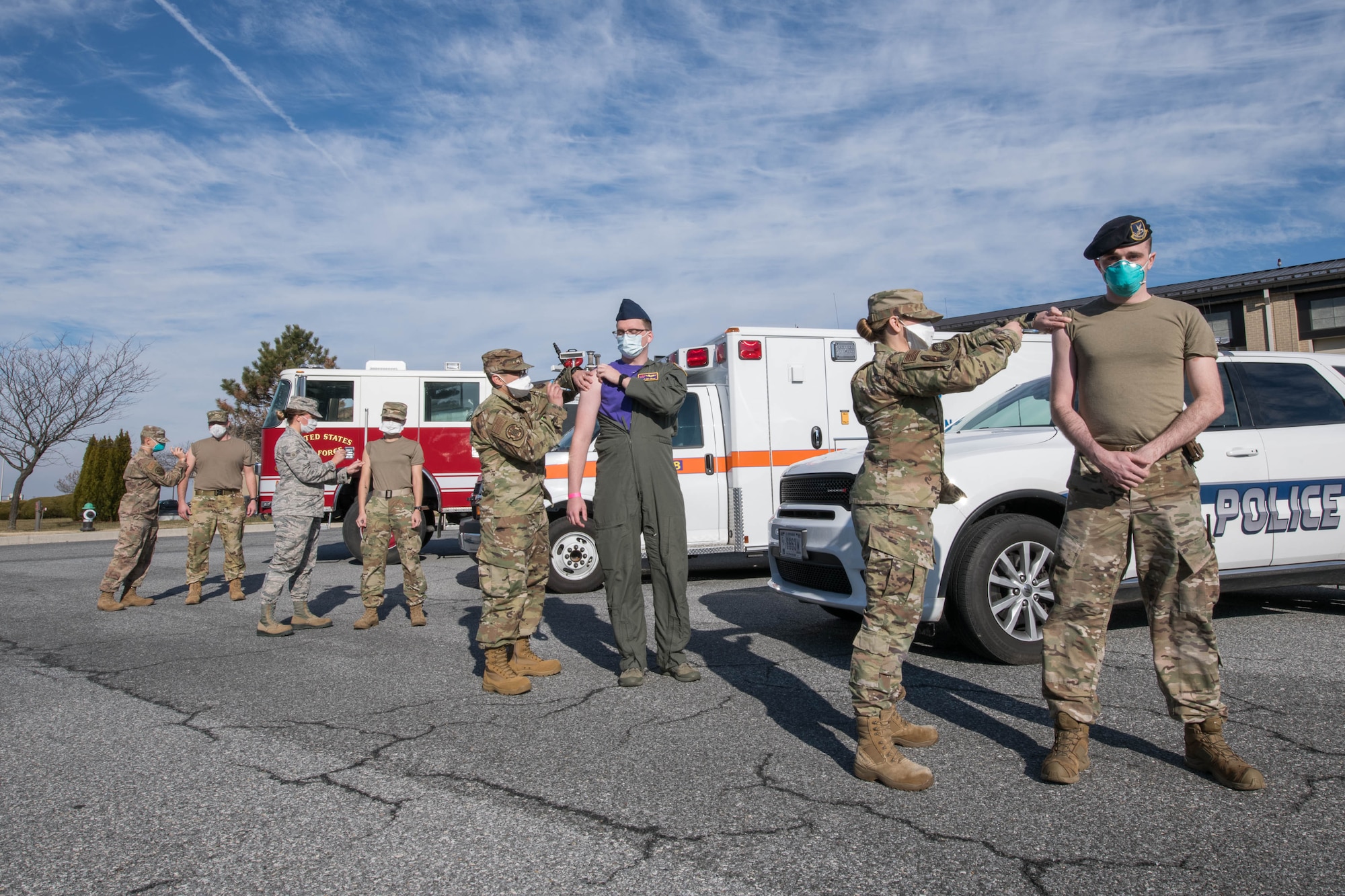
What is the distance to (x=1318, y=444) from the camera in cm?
555

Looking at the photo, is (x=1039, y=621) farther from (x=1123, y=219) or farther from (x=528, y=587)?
(x=528, y=587)

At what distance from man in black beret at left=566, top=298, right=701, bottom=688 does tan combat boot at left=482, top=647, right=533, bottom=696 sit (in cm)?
51

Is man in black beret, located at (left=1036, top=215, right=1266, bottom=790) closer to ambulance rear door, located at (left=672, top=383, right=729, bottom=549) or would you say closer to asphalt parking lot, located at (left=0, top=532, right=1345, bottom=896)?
asphalt parking lot, located at (left=0, top=532, right=1345, bottom=896)

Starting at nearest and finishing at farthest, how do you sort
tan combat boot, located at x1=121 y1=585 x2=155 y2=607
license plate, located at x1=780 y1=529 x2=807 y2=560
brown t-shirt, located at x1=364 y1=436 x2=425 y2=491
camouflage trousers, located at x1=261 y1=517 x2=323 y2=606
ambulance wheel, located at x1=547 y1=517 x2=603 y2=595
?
license plate, located at x1=780 y1=529 x2=807 y2=560
camouflage trousers, located at x1=261 y1=517 x2=323 y2=606
brown t-shirt, located at x1=364 y1=436 x2=425 y2=491
ambulance wheel, located at x1=547 y1=517 x2=603 y2=595
tan combat boot, located at x1=121 y1=585 x2=155 y2=607

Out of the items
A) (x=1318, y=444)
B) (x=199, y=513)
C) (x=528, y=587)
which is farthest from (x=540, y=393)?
(x=199, y=513)

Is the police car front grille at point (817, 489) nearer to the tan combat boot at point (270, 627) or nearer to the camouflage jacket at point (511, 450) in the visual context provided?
the camouflage jacket at point (511, 450)

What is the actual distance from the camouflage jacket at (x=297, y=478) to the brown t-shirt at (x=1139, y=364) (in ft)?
18.6

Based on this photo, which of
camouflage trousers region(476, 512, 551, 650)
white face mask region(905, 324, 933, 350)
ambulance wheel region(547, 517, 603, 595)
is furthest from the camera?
ambulance wheel region(547, 517, 603, 595)

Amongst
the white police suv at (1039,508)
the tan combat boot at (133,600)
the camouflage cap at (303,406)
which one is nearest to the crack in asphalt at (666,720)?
the white police suv at (1039,508)

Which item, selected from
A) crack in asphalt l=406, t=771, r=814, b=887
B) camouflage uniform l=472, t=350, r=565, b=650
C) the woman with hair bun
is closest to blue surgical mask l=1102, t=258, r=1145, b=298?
the woman with hair bun

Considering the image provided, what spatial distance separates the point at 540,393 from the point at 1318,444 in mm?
4665

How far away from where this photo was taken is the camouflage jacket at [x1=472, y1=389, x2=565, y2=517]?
16.2ft

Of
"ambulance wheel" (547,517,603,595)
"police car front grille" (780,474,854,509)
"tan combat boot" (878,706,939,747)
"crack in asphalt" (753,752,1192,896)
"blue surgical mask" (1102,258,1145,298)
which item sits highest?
"blue surgical mask" (1102,258,1145,298)

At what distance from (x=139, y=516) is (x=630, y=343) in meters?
6.31
